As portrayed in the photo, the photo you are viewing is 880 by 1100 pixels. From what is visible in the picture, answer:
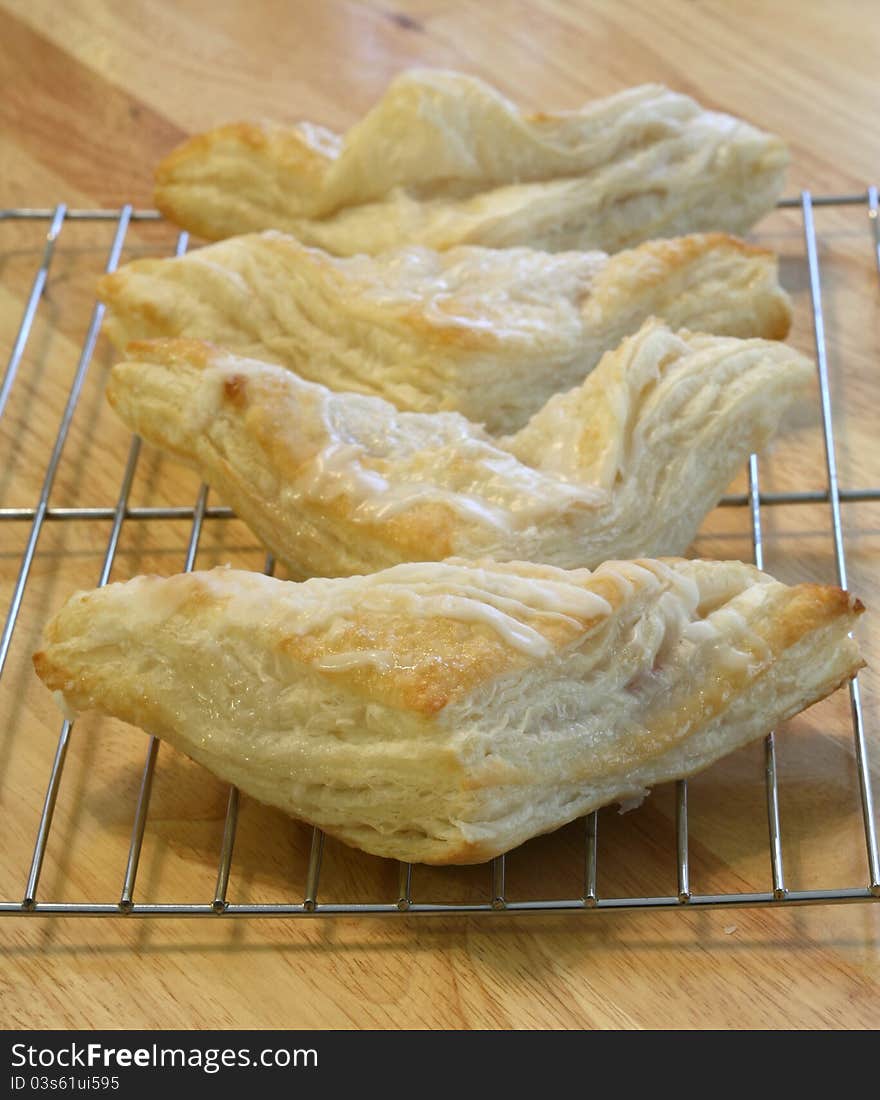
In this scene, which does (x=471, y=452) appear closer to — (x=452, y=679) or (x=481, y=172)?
(x=452, y=679)

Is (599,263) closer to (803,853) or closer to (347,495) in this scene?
(347,495)

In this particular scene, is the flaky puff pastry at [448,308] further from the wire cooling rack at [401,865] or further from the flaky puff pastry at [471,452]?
the wire cooling rack at [401,865]

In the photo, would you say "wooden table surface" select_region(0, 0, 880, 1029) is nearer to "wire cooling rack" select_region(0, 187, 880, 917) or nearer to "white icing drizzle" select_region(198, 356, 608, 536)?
"wire cooling rack" select_region(0, 187, 880, 917)

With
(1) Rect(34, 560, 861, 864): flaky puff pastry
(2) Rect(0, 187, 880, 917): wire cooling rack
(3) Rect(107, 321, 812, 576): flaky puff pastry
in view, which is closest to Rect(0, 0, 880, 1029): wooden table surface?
(2) Rect(0, 187, 880, 917): wire cooling rack

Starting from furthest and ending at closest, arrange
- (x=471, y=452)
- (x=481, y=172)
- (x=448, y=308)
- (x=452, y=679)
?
(x=481, y=172), (x=448, y=308), (x=471, y=452), (x=452, y=679)

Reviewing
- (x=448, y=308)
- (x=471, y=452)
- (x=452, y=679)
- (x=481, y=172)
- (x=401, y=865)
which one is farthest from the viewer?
(x=481, y=172)

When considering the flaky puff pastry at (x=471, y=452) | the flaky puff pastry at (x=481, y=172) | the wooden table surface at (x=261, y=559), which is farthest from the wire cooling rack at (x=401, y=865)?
the flaky puff pastry at (x=481, y=172)

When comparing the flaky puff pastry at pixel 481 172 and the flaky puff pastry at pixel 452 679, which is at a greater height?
the flaky puff pastry at pixel 481 172

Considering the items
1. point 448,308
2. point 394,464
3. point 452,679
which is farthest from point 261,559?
point 452,679
